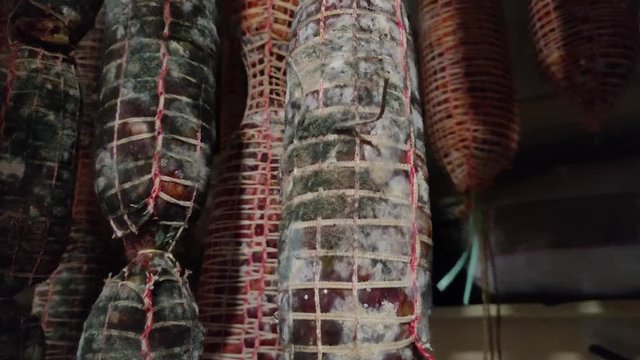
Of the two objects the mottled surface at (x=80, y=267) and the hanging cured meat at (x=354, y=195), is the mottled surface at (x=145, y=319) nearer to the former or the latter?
the hanging cured meat at (x=354, y=195)

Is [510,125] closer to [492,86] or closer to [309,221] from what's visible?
[492,86]

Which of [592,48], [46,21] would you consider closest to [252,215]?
[46,21]

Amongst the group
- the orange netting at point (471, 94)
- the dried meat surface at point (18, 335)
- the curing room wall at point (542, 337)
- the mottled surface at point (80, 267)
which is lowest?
the curing room wall at point (542, 337)

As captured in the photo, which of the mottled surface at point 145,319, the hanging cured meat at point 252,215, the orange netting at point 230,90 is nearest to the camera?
the mottled surface at point 145,319

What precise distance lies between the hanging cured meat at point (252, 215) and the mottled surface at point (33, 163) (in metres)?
0.24

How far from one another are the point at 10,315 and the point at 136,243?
20cm

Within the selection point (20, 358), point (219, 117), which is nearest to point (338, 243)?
point (20, 358)

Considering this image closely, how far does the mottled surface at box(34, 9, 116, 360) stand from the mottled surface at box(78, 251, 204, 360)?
1.15 feet

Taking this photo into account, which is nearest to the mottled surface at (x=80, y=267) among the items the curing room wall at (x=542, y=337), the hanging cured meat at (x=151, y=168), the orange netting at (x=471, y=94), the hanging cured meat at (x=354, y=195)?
the hanging cured meat at (x=151, y=168)

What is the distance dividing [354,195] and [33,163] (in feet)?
1.46

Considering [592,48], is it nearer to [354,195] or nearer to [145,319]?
[354,195]

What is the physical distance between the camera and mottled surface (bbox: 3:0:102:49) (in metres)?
0.84

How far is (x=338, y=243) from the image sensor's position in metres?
0.57

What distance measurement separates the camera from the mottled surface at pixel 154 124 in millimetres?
724
